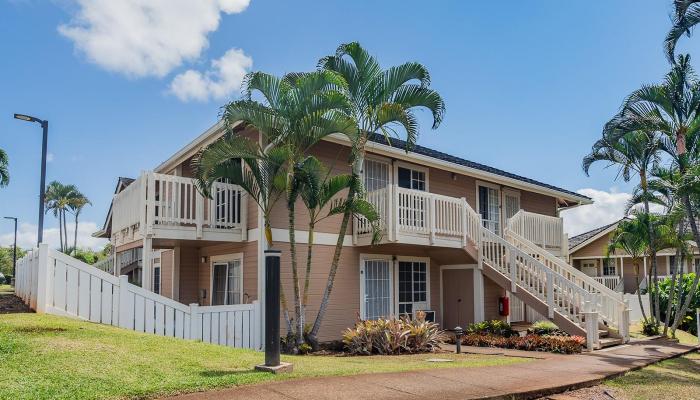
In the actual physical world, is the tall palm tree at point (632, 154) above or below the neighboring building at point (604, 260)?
above

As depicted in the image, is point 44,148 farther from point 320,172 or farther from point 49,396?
point 49,396

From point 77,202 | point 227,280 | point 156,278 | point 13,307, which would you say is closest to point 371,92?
point 227,280

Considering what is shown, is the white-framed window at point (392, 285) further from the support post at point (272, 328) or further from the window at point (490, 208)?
the support post at point (272, 328)

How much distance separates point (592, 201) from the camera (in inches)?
898

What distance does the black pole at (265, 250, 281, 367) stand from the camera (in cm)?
777

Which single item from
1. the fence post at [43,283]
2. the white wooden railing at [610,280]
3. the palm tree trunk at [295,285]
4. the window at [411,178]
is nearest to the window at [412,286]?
the window at [411,178]

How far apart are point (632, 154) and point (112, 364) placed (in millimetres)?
15287

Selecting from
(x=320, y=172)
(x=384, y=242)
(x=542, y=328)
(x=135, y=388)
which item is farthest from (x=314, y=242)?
(x=135, y=388)

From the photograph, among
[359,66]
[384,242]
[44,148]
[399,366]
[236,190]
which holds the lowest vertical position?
[399,366]

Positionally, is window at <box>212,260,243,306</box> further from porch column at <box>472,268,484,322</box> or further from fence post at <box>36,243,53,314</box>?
porch column at <box>472,268,484,322</box>

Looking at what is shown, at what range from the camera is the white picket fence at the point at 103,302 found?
9.98m

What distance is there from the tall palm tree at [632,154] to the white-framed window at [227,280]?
1080 centimetres

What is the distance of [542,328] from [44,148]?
13.7 m

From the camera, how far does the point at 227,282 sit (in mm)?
15117
